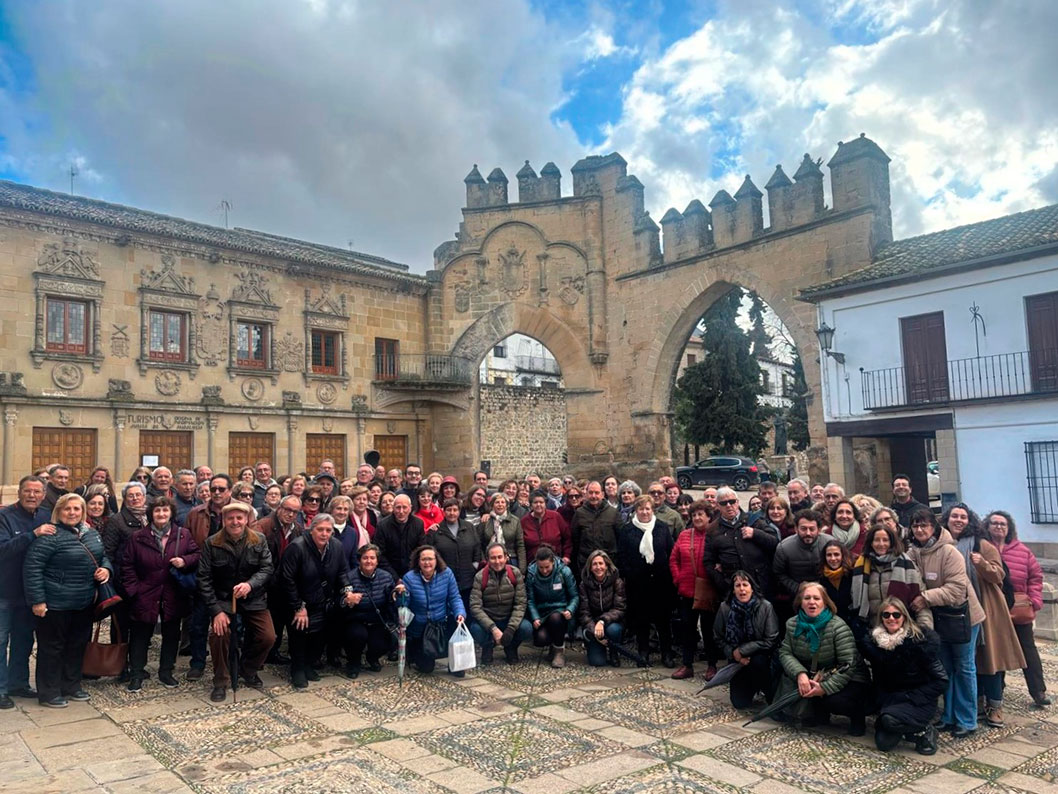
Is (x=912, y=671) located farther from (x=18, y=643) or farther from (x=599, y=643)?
(x=18, y=643)

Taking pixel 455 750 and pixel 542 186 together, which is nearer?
pixel 455 750

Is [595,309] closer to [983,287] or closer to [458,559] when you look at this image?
[983,287]

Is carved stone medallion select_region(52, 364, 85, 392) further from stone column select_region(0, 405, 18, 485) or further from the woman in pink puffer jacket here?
the woman in pink puffer jacket

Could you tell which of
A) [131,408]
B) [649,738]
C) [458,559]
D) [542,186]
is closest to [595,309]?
[542,186]

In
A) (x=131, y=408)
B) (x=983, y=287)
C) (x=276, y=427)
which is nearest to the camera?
(x=983, y=287)

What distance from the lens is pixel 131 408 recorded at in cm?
1723

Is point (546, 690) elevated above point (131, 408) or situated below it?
below

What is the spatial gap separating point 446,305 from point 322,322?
3609mm

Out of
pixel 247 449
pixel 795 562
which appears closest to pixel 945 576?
pixel 795 562

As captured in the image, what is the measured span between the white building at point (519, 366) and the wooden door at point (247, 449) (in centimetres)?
2059

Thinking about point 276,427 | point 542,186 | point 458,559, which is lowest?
point 458,559

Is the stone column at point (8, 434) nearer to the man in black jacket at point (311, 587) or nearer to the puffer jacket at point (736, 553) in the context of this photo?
the man in black jacket at point (311, 587)

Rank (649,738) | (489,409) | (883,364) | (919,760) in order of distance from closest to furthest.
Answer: (919,760) < (649,738) < (883,364) < (489,409)

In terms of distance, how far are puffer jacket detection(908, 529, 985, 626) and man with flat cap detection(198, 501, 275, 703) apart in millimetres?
4634
